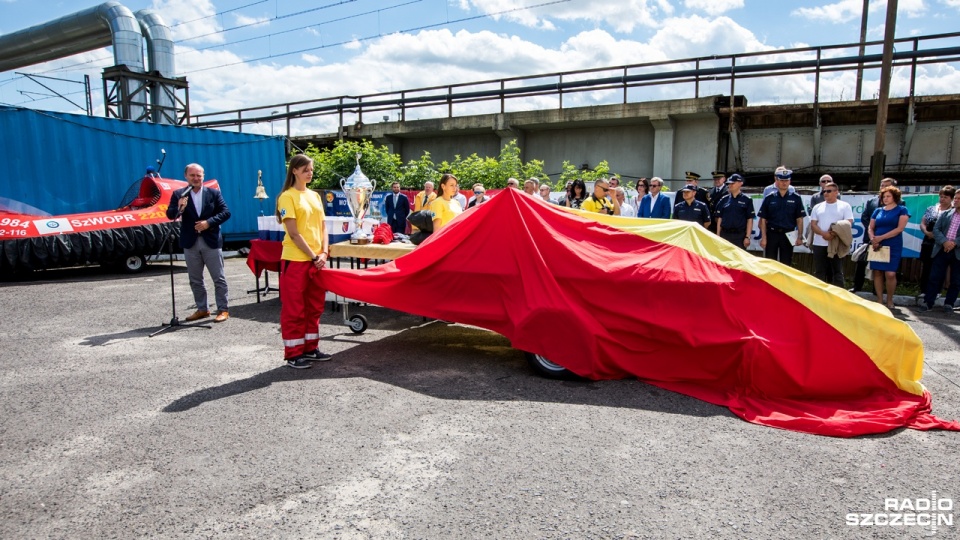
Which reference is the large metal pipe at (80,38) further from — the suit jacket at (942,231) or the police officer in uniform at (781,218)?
the suit jacket at (942,231)

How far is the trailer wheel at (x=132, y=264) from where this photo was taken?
1166 centimetres

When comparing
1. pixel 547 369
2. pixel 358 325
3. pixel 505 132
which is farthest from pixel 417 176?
pixel 547 369

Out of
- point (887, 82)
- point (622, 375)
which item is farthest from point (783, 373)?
point (887, 82)

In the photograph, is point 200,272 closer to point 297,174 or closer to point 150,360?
point 150,360

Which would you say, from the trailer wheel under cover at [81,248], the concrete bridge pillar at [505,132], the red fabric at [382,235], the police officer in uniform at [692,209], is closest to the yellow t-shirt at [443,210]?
the red fabric at [382,235]

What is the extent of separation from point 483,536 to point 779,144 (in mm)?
17132

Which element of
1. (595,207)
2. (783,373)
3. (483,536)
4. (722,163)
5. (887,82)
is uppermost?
(887,82)

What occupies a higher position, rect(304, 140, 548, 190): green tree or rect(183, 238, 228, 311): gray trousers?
rect(304, 140, 548, 190): green tree

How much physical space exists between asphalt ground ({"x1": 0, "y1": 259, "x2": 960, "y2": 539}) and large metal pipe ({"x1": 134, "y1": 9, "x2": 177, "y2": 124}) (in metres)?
18.6

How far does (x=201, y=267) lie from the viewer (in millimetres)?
6992

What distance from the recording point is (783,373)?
412cm

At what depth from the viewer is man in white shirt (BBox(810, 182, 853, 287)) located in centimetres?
846

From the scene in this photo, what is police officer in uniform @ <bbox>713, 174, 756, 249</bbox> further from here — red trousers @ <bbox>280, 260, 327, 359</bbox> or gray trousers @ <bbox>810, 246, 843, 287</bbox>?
red trousers @ <bbox>280, 260, 327, 359</bbox>

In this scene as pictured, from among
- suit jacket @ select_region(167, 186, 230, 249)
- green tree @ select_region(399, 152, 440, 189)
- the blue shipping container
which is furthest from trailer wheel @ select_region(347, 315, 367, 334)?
green tree @ select_region(399, 152, 440, 189)
